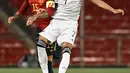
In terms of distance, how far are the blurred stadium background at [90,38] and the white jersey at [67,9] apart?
22.8ft

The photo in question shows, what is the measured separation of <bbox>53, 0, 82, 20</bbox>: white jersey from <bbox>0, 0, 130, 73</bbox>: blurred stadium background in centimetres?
694

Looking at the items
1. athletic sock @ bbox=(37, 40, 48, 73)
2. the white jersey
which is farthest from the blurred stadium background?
the white jersey

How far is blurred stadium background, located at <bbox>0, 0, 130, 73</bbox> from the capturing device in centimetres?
1593

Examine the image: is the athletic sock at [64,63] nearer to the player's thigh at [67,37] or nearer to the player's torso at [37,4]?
the player's thigh at [67,37]

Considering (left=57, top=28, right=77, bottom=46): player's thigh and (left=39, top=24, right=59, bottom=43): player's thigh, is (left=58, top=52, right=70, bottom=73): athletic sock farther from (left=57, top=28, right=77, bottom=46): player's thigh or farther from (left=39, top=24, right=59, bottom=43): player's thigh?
(left=39, top=24, right=59, bottom=43): player's thigh

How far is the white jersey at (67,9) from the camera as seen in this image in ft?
27.1

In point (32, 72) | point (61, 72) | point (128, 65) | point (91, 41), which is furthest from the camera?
point (91, 41)

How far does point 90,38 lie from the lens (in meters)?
15.6

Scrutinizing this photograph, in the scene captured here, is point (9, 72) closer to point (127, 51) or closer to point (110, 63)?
point (110, 63)

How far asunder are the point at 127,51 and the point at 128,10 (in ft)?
5.28

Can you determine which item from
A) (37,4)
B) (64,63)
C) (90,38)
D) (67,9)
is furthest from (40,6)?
(90,38)

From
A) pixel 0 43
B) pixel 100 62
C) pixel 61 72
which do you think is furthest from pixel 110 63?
pixel 61 72

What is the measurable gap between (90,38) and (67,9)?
291 inches

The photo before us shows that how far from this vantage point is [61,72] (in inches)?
308
